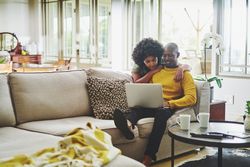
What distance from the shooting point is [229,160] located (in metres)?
3.33

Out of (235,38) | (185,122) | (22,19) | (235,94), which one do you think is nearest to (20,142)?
(185,122)

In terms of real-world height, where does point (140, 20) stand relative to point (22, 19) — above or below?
below

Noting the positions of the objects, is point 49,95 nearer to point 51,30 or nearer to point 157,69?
point 157,69

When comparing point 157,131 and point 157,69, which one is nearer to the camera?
point 157,131

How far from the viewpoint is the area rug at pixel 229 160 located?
3236 mm

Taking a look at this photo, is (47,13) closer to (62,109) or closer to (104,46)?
(104,46)

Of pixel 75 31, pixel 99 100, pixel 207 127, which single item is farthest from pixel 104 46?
pixel 207 127

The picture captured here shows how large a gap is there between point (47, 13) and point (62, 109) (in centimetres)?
660

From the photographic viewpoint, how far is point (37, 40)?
30.4ft

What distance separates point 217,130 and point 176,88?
0.82 m

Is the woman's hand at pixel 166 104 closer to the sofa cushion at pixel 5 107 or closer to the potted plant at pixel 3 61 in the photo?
the sofa cushion at pixel 5 107

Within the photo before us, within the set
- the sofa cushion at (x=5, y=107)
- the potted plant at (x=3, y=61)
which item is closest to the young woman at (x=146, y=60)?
the sofa cushion at (x=5, y=107)

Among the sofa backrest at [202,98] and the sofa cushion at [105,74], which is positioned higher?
the sofa cushion at [105,74]

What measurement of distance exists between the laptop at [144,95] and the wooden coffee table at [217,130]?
0.39 m
